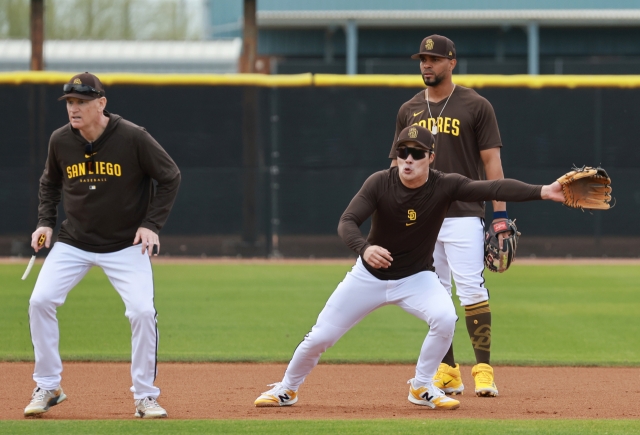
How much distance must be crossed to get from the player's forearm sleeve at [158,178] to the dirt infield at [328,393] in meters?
1.12

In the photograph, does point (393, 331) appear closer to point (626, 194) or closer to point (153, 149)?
point (153, 149)

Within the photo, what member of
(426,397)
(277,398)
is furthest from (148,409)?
(426,397)

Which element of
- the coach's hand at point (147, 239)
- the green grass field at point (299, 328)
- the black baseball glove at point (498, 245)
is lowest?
the green grass field at point (299, 328)

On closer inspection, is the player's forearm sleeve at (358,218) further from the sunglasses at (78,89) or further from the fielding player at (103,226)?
the sunglasses at (78,89)

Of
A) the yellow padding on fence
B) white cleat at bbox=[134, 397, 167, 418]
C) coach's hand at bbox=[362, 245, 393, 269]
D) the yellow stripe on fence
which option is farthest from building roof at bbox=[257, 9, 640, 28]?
white cleat at bbox=[134, 397, 167, 418]

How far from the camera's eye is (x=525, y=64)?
26438mm

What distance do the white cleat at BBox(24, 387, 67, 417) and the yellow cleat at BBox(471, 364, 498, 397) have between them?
2596mm

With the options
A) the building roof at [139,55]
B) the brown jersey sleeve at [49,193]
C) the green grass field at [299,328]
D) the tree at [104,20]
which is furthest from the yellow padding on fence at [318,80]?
the tree at [104,20]

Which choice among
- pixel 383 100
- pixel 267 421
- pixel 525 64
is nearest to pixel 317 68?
pixel 525 64

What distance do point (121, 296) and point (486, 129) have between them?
2597mm

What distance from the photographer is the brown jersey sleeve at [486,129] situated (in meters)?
6.66

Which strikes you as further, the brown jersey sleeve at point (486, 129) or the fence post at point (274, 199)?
the fence post at point (274, 199)

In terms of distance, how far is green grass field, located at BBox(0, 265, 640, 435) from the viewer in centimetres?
544

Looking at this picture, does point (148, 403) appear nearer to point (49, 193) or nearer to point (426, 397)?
point (49, 193)
